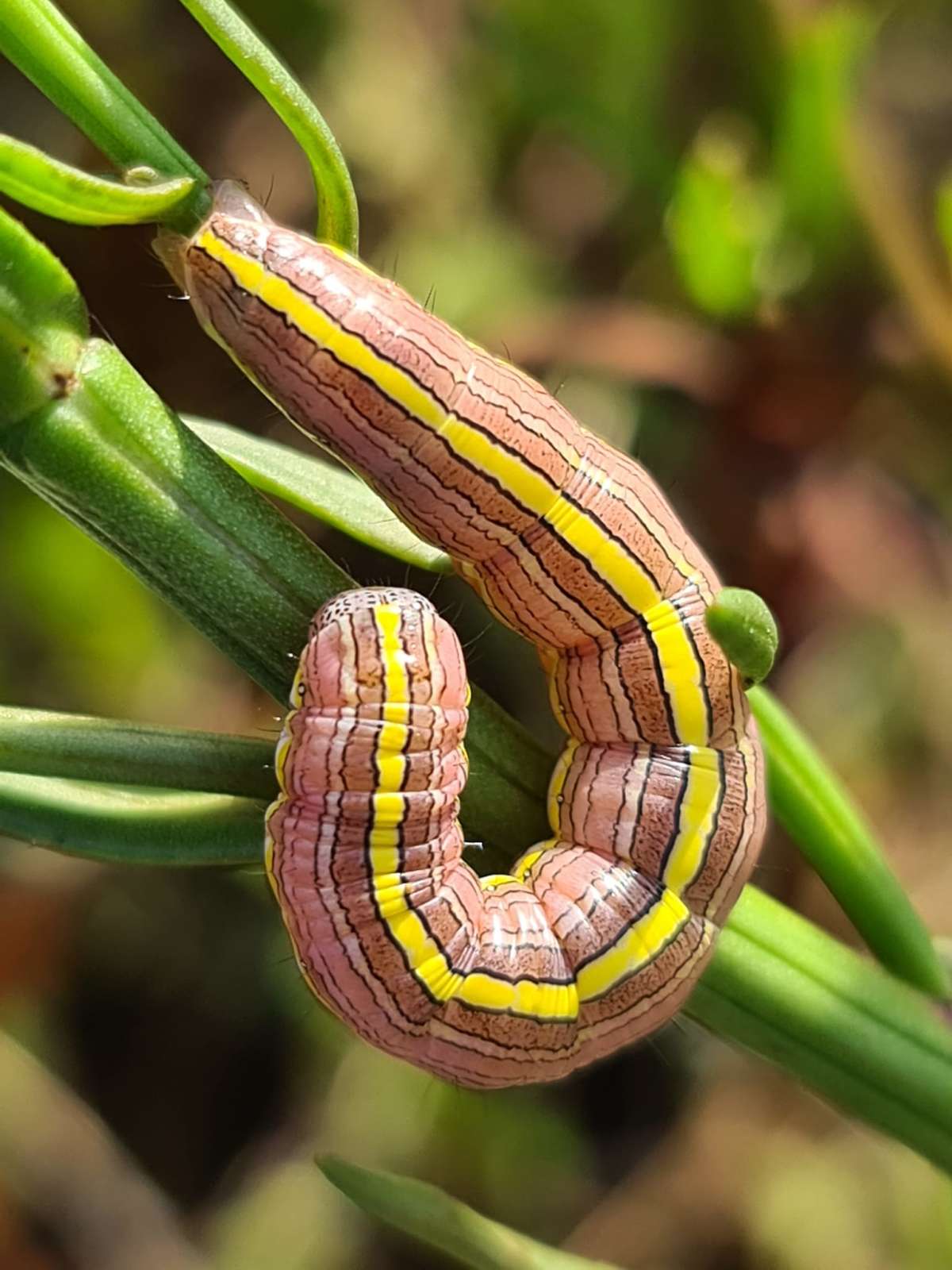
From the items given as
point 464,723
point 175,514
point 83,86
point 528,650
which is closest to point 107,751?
point 175,514

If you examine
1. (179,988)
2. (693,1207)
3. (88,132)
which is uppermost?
(88,132)

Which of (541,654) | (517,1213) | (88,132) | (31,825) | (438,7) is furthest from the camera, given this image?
(438,7)

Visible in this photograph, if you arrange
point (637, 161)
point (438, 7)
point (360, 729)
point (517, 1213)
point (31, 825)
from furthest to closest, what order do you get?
point (438, 7)
point (637, 161)
point (517, 1213)
point (360, 729)
point (31, 825)

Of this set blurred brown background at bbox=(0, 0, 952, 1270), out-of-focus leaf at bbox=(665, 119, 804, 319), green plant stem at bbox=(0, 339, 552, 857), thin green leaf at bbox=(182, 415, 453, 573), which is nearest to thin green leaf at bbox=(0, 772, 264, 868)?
green plant stem at bbox=(0, 339, 552, 857)

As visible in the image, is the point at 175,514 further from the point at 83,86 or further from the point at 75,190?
the point at 83,86

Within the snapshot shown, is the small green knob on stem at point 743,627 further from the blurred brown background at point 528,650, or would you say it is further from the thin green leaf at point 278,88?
the blurred brown background at point 528,650

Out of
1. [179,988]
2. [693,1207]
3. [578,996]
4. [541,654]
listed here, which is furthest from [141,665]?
[693,1207]

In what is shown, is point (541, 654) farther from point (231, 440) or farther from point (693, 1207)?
point (693, 1207)

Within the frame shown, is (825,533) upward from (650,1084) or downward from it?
upward
